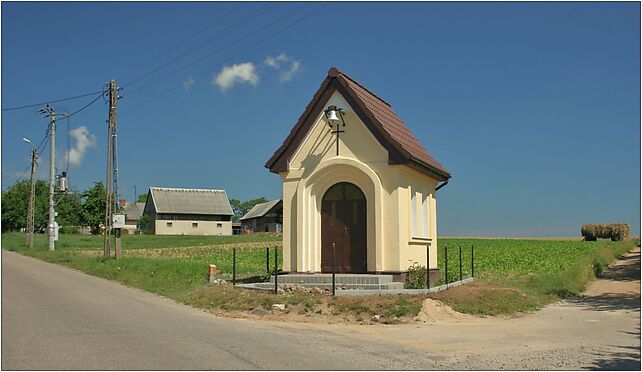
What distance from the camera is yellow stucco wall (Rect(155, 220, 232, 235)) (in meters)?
84.5

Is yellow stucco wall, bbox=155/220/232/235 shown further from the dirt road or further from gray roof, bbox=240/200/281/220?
the dirt road

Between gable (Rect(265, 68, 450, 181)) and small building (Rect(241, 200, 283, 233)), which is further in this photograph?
small building (Rect(241, 200, 283, 233))

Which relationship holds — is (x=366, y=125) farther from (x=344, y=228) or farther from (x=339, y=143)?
(x=344, y=228)

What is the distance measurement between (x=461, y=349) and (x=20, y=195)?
282ft

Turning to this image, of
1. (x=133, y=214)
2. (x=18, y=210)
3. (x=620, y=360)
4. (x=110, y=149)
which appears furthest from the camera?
(x=133, y=214)

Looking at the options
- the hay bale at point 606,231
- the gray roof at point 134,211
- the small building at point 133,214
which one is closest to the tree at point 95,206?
the small building at point 133,214

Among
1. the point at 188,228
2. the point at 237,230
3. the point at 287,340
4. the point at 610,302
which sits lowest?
the point at 610,302

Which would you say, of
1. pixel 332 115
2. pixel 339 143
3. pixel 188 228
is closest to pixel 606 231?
pixel 188 228

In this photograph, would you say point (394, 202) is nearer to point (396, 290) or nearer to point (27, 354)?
point (396, 290)

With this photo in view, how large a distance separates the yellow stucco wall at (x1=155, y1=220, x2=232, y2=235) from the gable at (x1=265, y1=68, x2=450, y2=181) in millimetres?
68582

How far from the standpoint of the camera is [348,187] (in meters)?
18.0

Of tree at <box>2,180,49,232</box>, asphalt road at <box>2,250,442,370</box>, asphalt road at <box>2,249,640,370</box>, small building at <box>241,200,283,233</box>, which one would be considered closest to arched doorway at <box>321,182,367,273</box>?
asphalt road at <box>2,249,640,370</box>

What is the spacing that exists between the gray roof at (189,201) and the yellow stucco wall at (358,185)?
2693 inches

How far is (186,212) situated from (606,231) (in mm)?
52512
